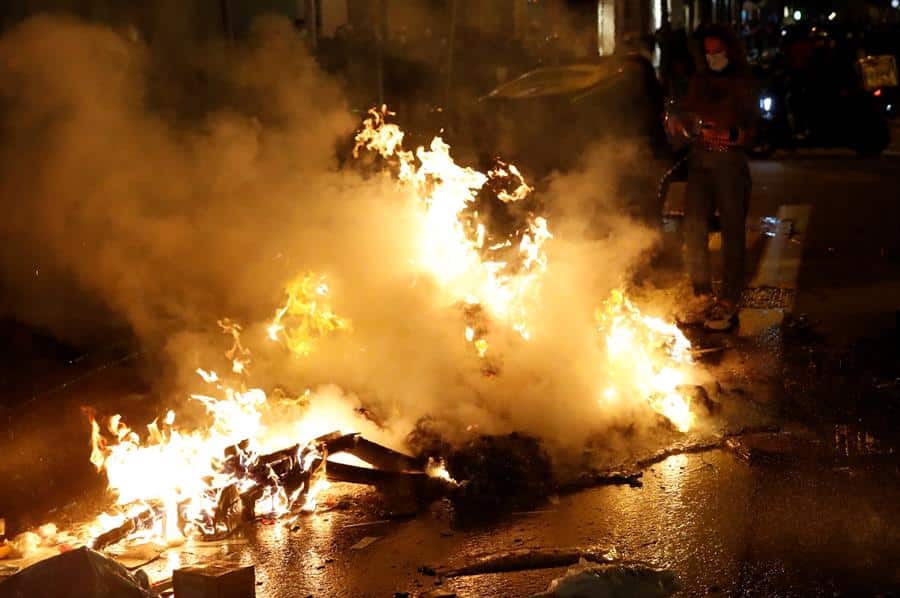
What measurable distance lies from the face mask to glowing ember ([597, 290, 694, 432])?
216cm

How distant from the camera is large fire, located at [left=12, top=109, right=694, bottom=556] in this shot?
15.7 ft

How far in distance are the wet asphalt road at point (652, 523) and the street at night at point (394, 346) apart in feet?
0.05

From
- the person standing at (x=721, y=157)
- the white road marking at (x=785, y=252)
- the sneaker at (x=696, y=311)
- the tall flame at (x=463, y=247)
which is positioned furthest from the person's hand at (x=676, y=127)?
the tall flame at (x=463, y=247)

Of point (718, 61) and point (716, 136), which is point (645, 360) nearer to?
point (716, 136)

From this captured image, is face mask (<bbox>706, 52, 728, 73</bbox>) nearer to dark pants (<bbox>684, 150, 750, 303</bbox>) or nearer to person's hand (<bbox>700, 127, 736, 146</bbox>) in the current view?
person's hand (<bbox>700, 127, 736, 146</bbox>)

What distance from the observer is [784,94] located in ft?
61.8

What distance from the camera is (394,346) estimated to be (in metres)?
5.99

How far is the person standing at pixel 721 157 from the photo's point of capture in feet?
25.8

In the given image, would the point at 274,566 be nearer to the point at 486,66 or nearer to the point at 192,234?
the point at 192,234

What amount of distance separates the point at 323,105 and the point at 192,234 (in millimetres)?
1272

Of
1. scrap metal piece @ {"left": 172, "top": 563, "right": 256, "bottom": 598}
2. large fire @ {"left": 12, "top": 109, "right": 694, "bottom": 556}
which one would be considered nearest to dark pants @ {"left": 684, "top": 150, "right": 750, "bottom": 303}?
large fire @ {"left": 12, "top": 109, "right": 694, "bottom": 556}

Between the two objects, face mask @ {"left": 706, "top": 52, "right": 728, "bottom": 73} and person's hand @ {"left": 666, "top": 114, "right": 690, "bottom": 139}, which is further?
person's hand @ {"left": 666, "top": 114, "right": 690, "bottom": 139}

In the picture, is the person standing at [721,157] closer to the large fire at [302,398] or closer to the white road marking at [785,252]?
Answer: the white road marking at [785,252]

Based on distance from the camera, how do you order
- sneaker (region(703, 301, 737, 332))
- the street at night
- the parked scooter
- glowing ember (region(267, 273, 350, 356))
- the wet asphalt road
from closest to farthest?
the wet asphalt road, the street at night, glowing ember (region(267, 273, 350, 356)), sneaker (region(703, 301, 737, 332)), the parked scooter
